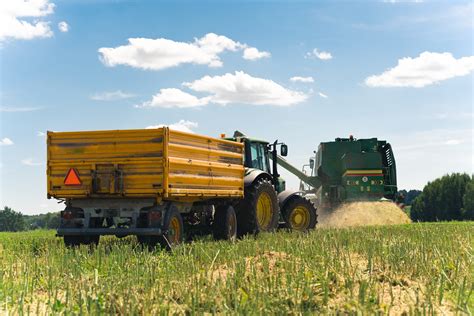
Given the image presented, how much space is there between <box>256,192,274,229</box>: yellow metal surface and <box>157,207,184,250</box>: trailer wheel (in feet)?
10.6

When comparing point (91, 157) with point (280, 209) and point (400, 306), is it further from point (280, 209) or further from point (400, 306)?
point (400, 306)

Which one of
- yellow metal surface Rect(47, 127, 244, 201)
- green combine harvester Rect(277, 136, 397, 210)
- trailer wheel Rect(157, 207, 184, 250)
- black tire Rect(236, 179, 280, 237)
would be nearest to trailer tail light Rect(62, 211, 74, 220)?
yellow metal surface Rect(47, 127, 244, 201)

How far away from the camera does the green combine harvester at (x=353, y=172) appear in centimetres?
2117

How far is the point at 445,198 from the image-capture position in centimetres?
5212

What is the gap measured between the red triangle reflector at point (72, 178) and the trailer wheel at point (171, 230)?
1837mm

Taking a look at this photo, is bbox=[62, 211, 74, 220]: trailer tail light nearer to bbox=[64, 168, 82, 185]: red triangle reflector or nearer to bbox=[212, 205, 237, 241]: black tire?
bbox=[64, 168, 82, 185]: red triangle reflector

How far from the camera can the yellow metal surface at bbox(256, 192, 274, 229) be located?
1399 cm

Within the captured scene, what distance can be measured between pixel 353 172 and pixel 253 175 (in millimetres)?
8582

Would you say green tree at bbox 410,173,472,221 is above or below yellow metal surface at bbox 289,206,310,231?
above

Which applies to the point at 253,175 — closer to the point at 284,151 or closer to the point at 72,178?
the point at 284,151

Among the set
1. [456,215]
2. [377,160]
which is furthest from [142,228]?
[456,215]

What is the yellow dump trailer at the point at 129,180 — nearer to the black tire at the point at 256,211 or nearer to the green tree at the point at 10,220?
the black tire at the point at 256,211

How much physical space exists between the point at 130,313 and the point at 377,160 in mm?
17407

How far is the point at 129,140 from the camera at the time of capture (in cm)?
1070
